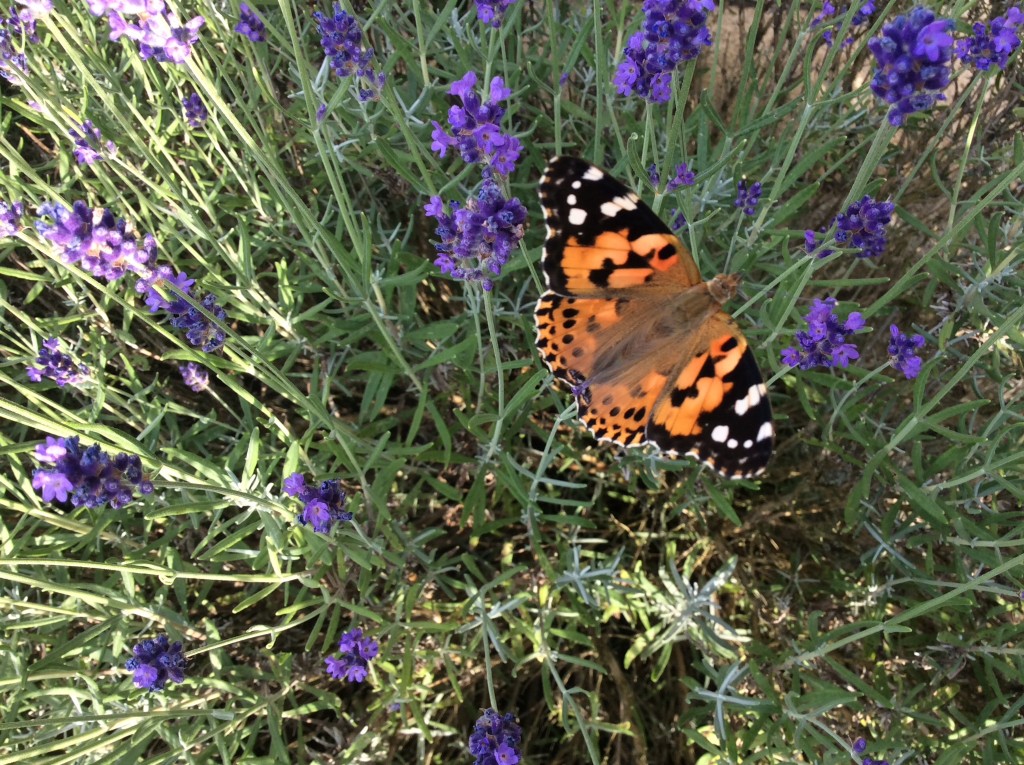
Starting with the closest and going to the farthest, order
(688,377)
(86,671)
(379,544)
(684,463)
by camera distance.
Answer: (688,377), (86,671), (379,544), (684,463)

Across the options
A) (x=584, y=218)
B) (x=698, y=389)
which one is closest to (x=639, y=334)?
(x=698, y=389)

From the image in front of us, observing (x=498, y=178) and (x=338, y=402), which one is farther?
(x=338, y=402)

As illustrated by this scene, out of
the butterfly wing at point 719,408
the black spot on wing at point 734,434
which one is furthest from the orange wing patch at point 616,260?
the black spot on wing at point 734,434

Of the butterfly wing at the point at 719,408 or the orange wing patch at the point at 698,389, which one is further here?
the orange wing patch at the point at 698,389

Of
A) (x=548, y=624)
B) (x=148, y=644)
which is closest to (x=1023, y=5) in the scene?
(x=548, y=624)

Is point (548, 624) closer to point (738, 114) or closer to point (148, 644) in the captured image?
point (148, 644)

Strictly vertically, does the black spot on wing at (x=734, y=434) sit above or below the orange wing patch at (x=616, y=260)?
below

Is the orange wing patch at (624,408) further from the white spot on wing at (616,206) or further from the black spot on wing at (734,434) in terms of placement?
the white spot on wing at (616,206)

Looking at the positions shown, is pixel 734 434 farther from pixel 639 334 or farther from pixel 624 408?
pixel 639 334

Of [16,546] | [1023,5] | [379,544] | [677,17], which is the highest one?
[677,17]
